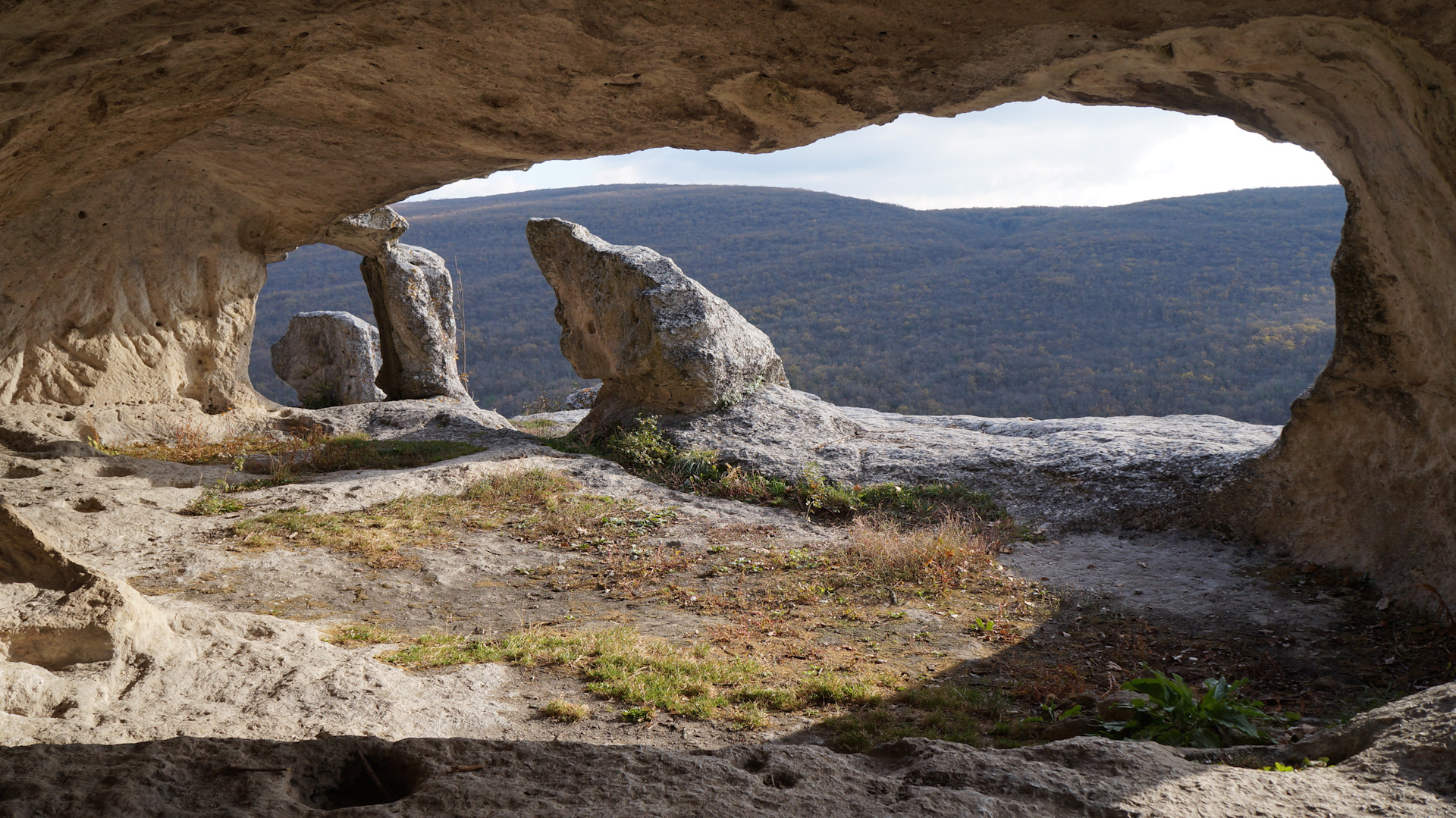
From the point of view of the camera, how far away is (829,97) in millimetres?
5609

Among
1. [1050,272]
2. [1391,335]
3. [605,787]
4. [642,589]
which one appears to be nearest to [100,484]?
[642,589]

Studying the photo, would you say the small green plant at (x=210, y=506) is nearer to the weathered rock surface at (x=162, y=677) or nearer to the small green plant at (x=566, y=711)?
the weathered rock surface at (x=162, y=677)

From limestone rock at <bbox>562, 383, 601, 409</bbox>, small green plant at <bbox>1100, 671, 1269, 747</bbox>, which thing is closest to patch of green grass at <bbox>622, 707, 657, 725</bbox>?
small green plant at <bbox>1100, 671, 1269, 747</bbox>

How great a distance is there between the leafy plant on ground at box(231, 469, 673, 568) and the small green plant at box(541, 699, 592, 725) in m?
3.34

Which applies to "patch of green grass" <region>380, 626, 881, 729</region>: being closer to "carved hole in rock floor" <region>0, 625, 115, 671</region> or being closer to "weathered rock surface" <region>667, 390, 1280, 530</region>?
"carved hole in rock floor" <region>0, 625, 115, 671</region>

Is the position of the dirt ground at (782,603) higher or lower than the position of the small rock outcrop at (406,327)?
lower

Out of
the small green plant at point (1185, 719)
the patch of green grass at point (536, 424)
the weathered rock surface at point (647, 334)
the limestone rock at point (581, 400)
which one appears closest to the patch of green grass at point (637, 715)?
the small green plant at point (1185, 719)

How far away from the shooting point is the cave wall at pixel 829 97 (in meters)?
3.84

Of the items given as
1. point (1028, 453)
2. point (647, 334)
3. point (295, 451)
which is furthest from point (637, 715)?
point (647, 334)

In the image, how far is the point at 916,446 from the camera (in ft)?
37.4

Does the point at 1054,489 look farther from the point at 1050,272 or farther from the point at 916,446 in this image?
the point at 1050,272

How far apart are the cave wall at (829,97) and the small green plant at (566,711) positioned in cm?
338

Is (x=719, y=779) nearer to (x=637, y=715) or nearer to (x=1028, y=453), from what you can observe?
(x=637, y=715)

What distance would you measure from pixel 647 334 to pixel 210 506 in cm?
632
